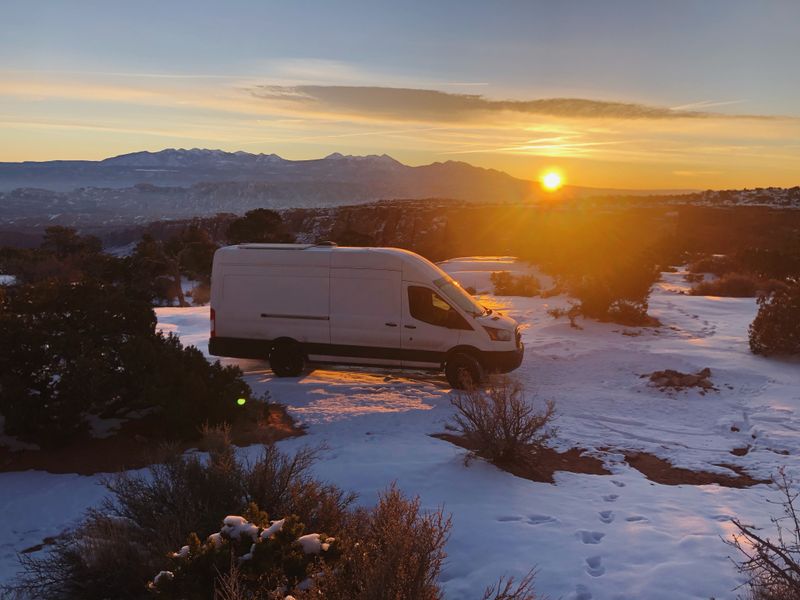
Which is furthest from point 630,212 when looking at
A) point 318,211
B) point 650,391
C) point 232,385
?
point 232,385

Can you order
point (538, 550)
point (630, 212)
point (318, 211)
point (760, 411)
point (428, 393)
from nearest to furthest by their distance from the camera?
point (538, 550), point (760, 411), point (428, 393), point (630, 212), point (318, 211)

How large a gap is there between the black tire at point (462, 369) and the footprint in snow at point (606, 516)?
4.34 m

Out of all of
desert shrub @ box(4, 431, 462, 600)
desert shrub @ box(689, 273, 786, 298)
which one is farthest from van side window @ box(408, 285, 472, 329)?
desert shrub @ box(689, 273, 786, 298)

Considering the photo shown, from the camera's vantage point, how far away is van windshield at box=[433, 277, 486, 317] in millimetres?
10023

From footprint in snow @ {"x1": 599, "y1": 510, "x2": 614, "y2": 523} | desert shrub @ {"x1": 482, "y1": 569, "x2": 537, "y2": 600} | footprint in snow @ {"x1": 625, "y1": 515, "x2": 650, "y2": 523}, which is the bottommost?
footprint in snow @ {"x1": 599, "y1": 510, "x2": 614, "y2": 523}

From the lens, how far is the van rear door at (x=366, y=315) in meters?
10.1

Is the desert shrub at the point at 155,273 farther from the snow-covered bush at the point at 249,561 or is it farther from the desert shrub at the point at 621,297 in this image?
the snow-covered bush at the point at 249,561

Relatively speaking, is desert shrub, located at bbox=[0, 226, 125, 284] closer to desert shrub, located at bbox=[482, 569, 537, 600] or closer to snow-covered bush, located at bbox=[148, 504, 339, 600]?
snow-covered bush, located at bbox=[148, 504, 339, 600]

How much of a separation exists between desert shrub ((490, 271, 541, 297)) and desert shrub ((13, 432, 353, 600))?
1596cm

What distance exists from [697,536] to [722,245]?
1661 inches

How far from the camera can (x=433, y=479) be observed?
6012mm

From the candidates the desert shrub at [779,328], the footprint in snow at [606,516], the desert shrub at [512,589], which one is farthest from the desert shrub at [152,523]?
the desert shrub at [779,328]

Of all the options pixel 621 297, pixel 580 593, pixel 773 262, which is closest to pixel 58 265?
pixel 621 297

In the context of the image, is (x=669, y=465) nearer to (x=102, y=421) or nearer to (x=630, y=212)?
(x=102, y=421)
